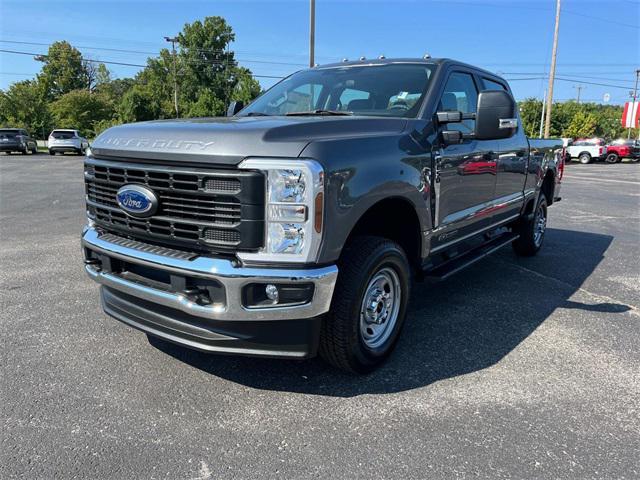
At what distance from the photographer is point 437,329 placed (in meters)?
3.96

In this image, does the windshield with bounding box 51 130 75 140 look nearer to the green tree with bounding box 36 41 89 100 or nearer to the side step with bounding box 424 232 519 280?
the side step with bounding box 424 232 519 280

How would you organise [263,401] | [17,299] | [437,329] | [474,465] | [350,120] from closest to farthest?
[474,465] → [263,401] → [350,120] → [437,329] → [17,299]

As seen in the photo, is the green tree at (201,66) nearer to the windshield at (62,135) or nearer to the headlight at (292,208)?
the windshield at (62,135)

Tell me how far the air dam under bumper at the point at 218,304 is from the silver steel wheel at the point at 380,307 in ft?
1.64

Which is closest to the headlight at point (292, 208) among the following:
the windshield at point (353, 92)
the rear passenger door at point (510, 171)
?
the windshield at point (353, 92)

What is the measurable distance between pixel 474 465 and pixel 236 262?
1488 mm

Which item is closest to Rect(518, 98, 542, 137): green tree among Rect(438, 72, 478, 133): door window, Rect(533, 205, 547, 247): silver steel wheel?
Rect(533, 205, 547, 247): silver steel wheel

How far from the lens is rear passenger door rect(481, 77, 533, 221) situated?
15.9 feet

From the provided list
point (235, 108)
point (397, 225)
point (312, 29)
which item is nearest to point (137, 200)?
point (397, 225)

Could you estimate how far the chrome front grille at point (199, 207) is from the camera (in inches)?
99.3

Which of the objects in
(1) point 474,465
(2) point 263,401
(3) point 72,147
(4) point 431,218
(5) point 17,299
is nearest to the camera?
(1) point 474,465

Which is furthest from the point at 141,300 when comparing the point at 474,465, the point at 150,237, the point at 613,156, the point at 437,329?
the point at 613,156

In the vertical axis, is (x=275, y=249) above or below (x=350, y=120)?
below

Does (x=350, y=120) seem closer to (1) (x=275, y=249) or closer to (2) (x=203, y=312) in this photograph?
(1) (x=275, y=249)
